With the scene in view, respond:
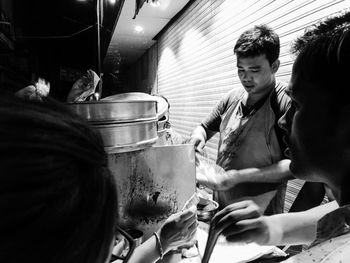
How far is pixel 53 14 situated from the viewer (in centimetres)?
1109

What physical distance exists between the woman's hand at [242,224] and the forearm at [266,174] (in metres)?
0.67

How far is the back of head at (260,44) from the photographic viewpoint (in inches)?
90.6

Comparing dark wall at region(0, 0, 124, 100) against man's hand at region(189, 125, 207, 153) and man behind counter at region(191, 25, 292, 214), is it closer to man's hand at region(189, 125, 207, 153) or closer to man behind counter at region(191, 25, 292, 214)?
man's hand at region(189, 125, 207, 153)

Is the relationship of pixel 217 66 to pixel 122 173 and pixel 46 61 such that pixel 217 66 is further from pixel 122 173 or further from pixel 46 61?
pixel 46 61

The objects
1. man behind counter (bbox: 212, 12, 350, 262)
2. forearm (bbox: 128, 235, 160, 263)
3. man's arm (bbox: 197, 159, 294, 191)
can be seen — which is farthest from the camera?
man's arm (bbox: 197, 159, 294, 191)

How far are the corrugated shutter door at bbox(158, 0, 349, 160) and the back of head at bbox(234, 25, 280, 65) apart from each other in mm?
259

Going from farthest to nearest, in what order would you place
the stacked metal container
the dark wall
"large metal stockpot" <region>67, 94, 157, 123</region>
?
the dark wall, the stacked metal container, "large metal stockpot" <region>67, 94, 157, 123</region>

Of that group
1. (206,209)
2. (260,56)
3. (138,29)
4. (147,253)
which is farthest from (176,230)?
(138,29)

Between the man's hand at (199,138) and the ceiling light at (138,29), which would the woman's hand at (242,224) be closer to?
the man's hand at (199,138)

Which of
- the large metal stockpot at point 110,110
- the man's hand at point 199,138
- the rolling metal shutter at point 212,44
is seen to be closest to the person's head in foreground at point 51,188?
the large metal stockpot at point 110,110

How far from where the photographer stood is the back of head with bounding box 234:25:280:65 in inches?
90.6

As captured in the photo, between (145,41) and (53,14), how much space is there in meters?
4.50

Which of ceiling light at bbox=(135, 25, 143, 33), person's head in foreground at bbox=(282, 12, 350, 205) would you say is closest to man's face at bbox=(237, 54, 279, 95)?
person's head in foreground at bbox=(282, 12, 350, 205)

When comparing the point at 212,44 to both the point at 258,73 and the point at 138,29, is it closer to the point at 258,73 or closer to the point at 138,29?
the point at 258,73
